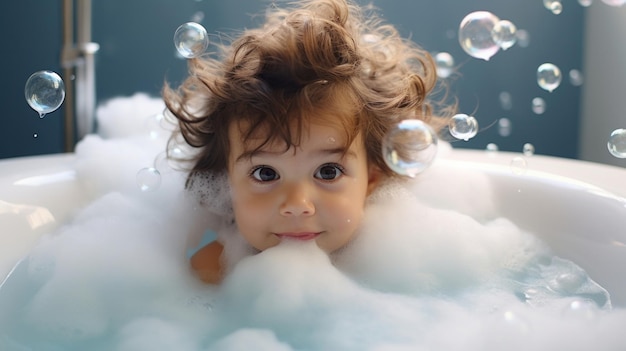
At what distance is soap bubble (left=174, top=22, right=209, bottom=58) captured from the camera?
1.27m

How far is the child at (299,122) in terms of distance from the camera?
110cm

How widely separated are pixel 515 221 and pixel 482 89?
4.69 ft

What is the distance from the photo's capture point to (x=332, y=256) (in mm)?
1214

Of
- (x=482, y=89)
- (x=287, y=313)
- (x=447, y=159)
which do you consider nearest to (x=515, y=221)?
(x=447, y=159)

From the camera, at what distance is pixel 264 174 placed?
1.14m

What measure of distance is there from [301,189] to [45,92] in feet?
1.52

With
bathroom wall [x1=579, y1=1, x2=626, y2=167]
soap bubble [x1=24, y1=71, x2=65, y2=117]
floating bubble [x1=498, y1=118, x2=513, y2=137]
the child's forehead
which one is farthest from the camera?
floating bubble [x1=498, y1=118, x2=513, y2=137]

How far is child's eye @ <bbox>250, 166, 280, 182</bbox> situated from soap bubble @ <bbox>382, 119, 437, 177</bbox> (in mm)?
192

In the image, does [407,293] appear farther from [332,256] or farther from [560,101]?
[560,101]

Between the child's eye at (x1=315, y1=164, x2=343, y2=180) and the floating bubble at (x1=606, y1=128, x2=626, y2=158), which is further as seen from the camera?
the floating bubble at (x1=606, y1=128, x2=626, y2=158)

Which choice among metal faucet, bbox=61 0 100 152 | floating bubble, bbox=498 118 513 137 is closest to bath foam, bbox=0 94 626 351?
metal faucet, bbox=61 0 100 152

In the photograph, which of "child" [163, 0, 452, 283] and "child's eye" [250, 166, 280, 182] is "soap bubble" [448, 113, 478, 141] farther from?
"child's eye" [250, 166, 280, 182]

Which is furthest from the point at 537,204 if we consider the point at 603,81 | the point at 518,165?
the point at 603,81

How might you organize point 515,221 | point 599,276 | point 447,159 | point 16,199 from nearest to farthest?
1. point 599,276
2. point 16,199
3. point 515,221
4. point 447,159
